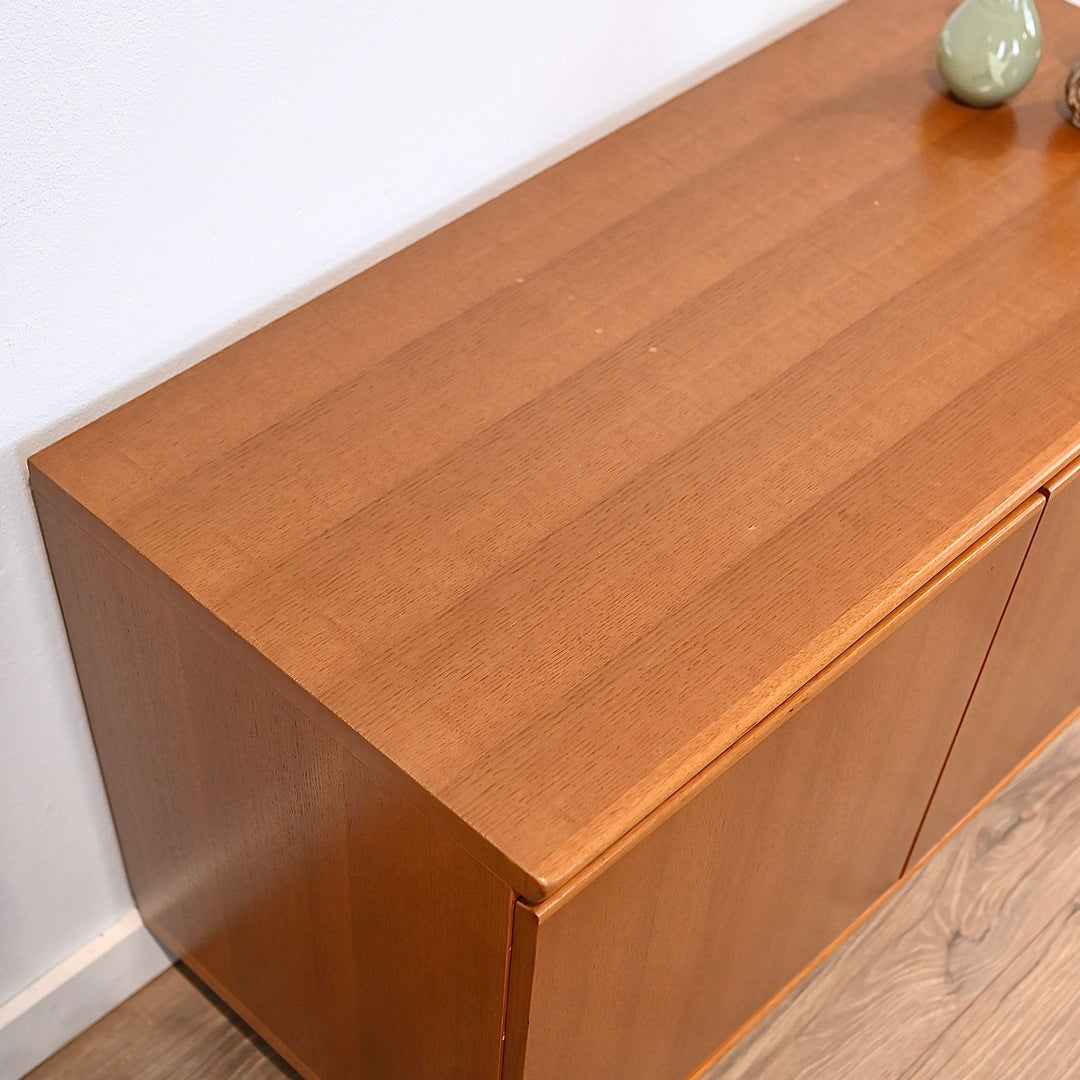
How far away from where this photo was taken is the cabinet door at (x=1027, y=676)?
47.7 inches

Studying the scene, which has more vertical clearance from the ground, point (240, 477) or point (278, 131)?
point (278, 131)

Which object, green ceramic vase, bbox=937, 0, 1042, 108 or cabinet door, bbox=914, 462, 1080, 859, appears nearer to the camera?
cabinet door, bbox=914, 462, 1080, 859

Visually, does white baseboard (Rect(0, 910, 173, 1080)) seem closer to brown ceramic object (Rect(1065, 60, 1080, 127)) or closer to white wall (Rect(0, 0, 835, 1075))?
white wall (Rect(0, 0, 835, 1075))

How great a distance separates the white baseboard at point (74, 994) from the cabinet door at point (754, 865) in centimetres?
55

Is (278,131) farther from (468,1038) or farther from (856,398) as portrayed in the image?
(468,1038)

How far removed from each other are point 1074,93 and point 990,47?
0.10m

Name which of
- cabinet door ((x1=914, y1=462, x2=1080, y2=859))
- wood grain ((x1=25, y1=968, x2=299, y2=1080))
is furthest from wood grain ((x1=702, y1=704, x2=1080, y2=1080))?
wood grain ((x1=25, y1=968, x2=299, y2=1080))

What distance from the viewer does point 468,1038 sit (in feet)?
3.38

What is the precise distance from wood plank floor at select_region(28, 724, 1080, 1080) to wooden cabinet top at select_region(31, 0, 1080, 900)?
0.66m

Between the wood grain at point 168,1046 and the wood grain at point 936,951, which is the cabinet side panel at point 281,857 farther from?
the wood grain at point 936,951

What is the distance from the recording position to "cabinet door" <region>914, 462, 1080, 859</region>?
3.98 ft

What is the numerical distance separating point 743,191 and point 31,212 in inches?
24.8

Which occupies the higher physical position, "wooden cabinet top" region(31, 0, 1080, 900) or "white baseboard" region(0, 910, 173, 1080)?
"wooden cabinet top" region(31, 0, 1080, 900)

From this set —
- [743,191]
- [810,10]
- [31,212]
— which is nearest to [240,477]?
[31,212]
